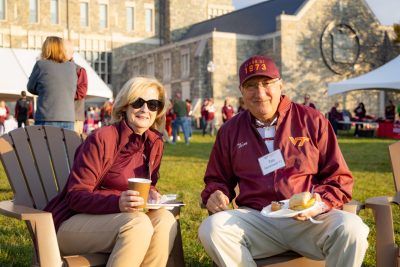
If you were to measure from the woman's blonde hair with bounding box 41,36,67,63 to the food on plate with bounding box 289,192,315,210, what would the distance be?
3607mm

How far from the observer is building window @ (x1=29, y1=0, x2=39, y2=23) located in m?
40.0

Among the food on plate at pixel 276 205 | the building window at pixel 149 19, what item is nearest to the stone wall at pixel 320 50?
the building window at pixel 149 19

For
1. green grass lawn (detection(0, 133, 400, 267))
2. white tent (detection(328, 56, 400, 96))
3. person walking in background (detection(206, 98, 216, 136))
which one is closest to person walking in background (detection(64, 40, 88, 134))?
green grass lawn (detection(0, 133, 400, 267))

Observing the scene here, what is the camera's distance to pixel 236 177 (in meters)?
3.40

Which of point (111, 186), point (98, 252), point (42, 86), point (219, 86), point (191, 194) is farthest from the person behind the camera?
point (219, 86)

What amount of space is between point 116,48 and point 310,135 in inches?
1564

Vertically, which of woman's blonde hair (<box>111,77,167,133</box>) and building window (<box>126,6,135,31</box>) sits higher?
building window (<box>126,6,135,31</box>)

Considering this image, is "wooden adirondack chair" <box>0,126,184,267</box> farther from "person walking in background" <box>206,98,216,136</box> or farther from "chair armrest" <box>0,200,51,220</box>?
"person walking in background" <box>206,98,216,136</box>

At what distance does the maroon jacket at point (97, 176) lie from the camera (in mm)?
3057

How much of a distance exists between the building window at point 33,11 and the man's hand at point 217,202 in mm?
38984

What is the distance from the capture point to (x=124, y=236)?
2.88 meters

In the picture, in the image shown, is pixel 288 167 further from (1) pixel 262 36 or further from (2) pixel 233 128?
(1) pixel 262 36

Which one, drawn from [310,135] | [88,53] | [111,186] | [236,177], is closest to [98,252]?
[111,186]

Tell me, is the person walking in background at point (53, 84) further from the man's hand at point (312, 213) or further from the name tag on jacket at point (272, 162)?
the man's hand at point (312, 213)
